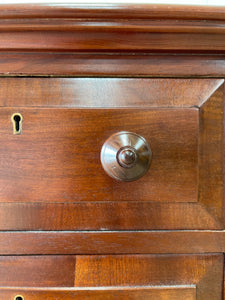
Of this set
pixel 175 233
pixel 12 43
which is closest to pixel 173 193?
pixel 175 233

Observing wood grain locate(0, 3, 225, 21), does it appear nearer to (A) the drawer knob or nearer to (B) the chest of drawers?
(B) the chest of drawers

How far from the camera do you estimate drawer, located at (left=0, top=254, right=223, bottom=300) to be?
391mm

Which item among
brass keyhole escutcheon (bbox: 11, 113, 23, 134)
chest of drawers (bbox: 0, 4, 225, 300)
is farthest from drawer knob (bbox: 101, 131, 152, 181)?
brass keyhole escutcheon (bbox: 11, 113, 23, 134)

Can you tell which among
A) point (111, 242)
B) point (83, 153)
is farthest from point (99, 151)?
point (111, 242)

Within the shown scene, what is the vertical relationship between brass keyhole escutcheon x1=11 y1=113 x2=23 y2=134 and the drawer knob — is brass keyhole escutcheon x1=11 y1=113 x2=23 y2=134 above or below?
above

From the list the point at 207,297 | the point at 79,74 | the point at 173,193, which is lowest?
the point at 207,297

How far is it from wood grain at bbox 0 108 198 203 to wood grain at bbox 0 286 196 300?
12cm

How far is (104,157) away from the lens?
380 mm

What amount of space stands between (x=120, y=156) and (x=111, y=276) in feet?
0.55

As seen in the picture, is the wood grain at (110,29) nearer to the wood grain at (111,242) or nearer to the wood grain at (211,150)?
the wood grain at (211,150)

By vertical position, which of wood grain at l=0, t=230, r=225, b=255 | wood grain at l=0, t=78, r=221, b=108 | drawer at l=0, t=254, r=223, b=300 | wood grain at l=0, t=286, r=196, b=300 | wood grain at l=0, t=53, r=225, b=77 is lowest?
wood grain at l=0, t=286, r=196, b=300

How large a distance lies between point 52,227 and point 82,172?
0.08m

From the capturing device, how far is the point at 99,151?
38 centimetres

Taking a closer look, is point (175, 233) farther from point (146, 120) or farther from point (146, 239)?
point (146, 120)
